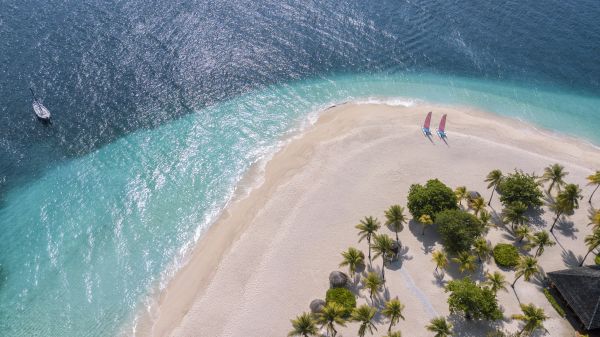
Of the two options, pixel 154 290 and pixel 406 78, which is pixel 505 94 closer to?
pixel 406 78

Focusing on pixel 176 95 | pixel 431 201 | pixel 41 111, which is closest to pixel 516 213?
pixel 431 201

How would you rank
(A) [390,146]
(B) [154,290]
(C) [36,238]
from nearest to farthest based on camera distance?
(B) [154,290], (C) [36,238], (A) [390,146]

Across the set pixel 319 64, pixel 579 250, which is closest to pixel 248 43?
pixel 319 64

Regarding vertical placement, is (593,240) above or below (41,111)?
below

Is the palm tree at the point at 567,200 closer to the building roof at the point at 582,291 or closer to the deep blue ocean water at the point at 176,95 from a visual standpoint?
the building roof at the point at 582,291

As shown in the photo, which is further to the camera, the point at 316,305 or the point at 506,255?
the point at 506,255

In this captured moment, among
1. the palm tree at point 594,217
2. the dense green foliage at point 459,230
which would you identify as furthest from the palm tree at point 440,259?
the palm tree at point 594,217

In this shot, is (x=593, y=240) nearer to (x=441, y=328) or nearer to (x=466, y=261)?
(x=466, y=261)
